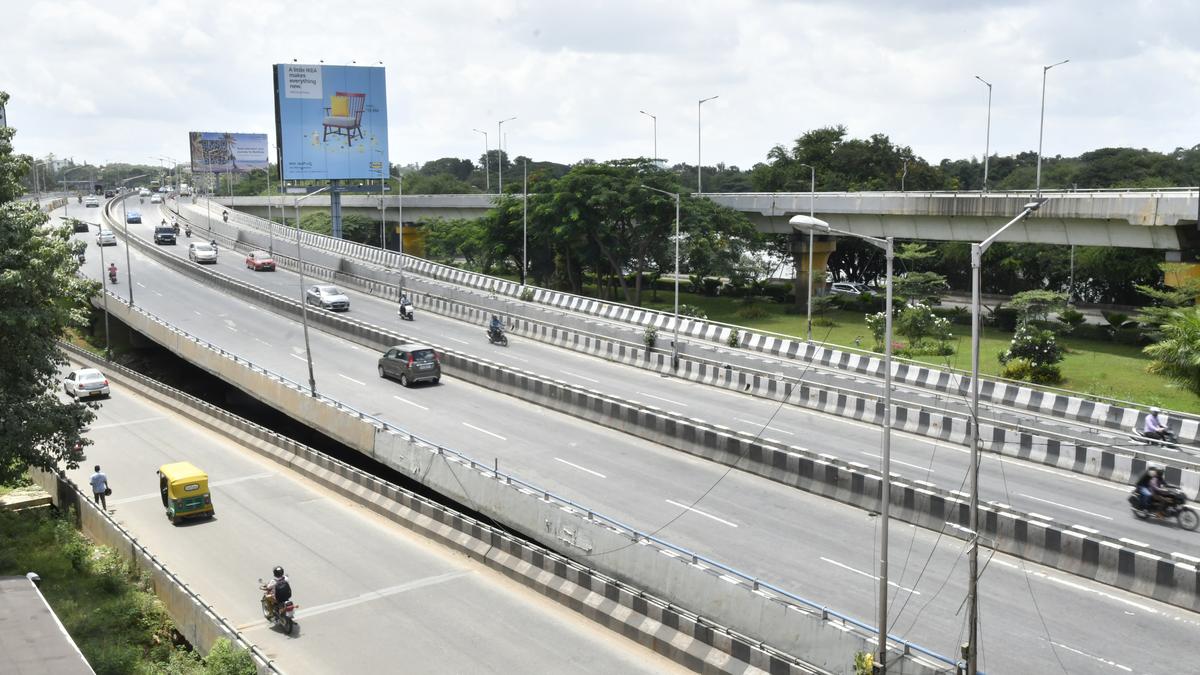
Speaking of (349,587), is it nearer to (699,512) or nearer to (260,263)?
(699,512)

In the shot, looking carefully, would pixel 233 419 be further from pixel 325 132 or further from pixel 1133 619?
pixel 325 132

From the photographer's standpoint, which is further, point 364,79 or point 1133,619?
point 364,79

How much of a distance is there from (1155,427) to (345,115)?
6502 centimetres

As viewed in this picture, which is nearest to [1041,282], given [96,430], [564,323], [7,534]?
[564,323]

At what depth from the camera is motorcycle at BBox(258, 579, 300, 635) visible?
20109 millimetres

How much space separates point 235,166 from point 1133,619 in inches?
5509

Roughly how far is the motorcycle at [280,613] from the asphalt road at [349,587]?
231 mm

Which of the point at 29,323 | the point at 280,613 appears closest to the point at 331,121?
the point at 29,323

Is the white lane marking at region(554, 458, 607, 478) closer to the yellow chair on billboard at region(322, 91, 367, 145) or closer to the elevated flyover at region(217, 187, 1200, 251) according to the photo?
the elevated flyover at region(217, 187, 1200, 251)

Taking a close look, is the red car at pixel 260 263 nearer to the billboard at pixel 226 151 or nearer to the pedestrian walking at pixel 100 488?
the pedestrian walking at pixel 100 488

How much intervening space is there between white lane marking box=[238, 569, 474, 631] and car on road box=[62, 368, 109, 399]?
26.8 metres

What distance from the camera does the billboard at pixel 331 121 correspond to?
7638 cm

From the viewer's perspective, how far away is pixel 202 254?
75.8 m

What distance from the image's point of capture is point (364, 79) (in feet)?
260
